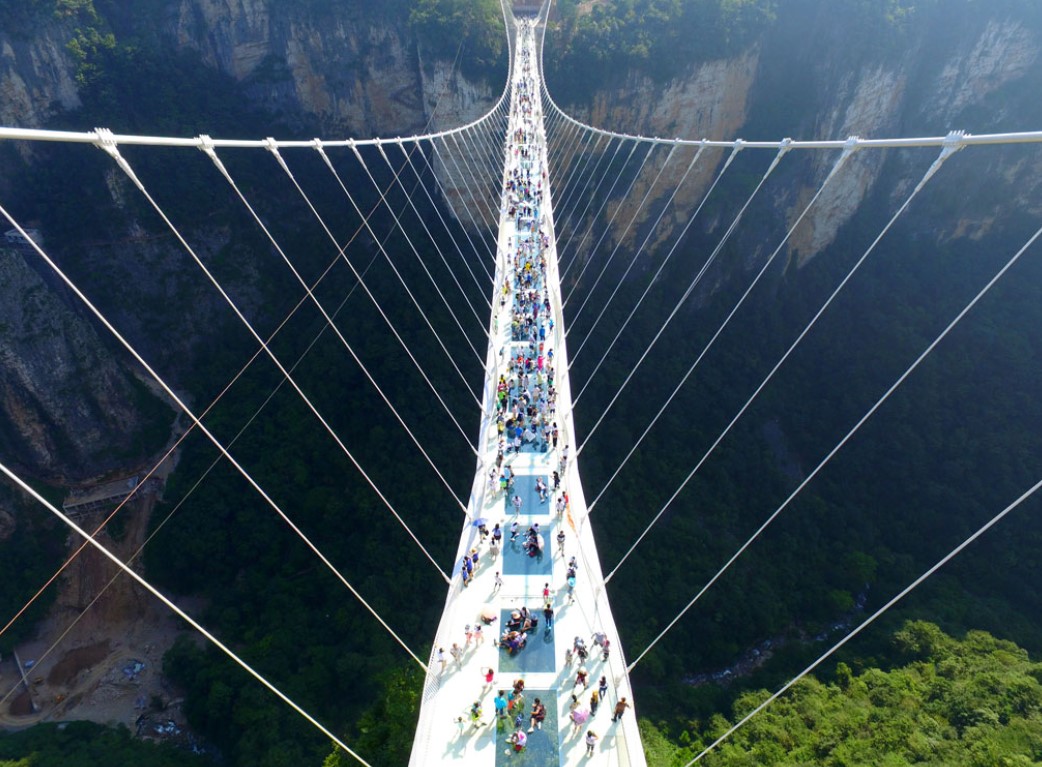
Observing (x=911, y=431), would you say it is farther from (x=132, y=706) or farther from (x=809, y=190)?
(x=132, y=706)

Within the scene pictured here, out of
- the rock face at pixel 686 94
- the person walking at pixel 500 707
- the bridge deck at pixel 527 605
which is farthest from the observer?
the rock face at pixel 686 94

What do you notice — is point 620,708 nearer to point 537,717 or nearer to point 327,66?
point 537,717

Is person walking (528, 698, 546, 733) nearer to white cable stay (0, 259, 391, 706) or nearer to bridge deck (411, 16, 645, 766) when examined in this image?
bridge deck (411, 16, 645, 766)

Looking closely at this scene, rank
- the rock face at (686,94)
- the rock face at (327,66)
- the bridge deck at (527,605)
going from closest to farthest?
the bridge deck at (527,605) → the rock face at (686,94) → the rock face at (327,66)

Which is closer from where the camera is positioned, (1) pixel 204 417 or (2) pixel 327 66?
(1) pixel 204 417

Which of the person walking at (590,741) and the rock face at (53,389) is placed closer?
the person walking at (590,741)

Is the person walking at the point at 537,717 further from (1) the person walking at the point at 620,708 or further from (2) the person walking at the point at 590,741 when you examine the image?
(1) the person walking at the point at 620,708

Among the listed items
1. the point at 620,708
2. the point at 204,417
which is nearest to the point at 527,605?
the point at 620,708

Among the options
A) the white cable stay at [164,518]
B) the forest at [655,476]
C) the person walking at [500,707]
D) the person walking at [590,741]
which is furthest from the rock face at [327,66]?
the person walking at [590,741]
